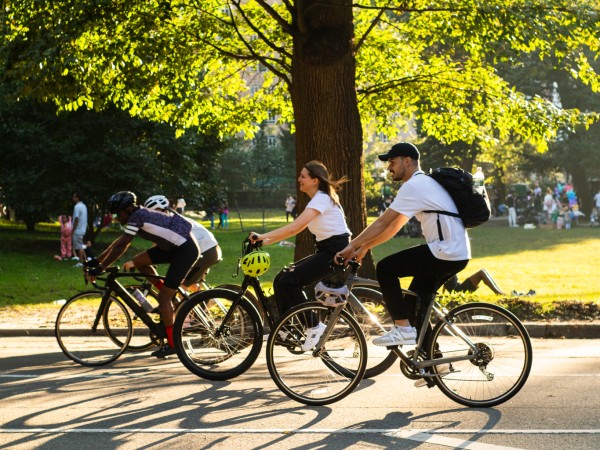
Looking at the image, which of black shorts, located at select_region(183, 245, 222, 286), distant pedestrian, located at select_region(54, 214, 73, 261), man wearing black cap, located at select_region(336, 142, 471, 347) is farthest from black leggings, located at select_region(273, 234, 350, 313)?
distant pedestrian, located at select_region(54, 214, 73, 261)

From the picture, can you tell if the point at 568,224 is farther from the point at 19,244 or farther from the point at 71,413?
the point at 71,413

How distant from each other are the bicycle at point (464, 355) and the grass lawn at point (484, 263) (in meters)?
6.39

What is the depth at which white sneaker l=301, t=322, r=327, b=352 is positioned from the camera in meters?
7.91

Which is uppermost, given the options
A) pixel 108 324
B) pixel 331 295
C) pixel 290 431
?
pixel 331 295

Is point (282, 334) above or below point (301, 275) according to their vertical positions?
below

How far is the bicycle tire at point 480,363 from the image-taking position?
24.8 feet

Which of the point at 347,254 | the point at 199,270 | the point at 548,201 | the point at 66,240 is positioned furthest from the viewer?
the point at 548,201

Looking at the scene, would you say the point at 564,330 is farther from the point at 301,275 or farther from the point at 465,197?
the point at 465,197

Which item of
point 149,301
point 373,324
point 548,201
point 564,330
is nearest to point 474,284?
point 564,330

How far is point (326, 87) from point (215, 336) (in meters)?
5.56

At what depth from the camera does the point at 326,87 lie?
13.8m

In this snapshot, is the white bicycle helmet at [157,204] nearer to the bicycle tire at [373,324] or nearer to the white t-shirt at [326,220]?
the white t-shirt at [326,220]

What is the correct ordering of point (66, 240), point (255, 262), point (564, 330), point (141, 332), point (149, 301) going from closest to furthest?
point (255, 262), point (149, 301), point (141, 332), point (564, 330), point (66, 240)

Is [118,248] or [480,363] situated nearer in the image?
[480,363]
